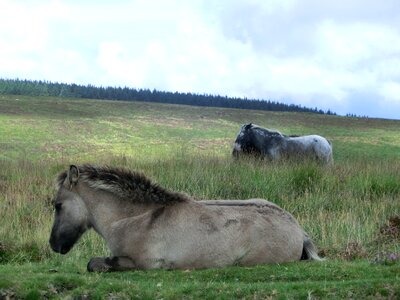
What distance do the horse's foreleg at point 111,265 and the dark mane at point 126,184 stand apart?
1090 mm

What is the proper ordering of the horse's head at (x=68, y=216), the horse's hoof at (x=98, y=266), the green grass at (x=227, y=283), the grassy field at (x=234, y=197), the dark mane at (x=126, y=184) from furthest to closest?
the horse's head at (x=68, y=216) → the dark mane at (x=126, y=184) → the horse's hoof at (x=98, y=266) → the grassy field at (x=234, y=197) → the green grass at (x=227, y=283)

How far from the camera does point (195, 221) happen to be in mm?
9398

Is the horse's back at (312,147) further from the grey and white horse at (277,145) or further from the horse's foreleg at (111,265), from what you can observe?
the horse's foreleg at (111,265)

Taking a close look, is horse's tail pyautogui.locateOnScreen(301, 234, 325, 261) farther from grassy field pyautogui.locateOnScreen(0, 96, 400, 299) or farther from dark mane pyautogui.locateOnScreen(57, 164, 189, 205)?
dark mane pyautogui.locateOnScreen(57, 164, 189, 205)

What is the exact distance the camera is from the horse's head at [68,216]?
1002 cm

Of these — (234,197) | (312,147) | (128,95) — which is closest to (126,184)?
(234,197)

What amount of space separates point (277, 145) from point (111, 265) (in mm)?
16787

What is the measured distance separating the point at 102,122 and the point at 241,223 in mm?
54172

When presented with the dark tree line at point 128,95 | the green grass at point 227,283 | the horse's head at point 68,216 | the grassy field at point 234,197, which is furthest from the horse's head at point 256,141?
the dark tree line at point 128,95

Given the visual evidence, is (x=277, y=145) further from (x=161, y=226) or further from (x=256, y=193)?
(x=161, y=226)

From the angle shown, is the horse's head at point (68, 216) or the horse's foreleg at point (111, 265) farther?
the horse's head at point (68, 216)

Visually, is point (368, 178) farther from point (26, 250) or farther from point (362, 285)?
point (362, 285)

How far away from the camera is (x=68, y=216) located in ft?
33.0

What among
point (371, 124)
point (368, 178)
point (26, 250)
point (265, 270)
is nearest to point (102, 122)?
point (371, 124)
